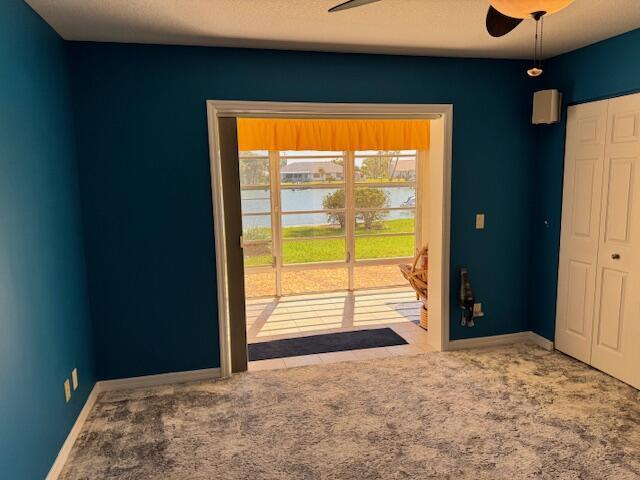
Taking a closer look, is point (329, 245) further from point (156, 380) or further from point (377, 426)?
point (377, 426)

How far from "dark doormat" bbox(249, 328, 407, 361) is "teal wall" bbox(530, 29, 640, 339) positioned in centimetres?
130

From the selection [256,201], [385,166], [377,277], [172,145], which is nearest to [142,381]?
[172,145]

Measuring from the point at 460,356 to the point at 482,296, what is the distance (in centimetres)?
56

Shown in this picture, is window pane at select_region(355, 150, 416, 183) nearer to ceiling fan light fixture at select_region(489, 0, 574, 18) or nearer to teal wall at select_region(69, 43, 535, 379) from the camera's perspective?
teal wall at select_region(69, 43, 535, 379)

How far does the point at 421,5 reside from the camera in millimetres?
2453

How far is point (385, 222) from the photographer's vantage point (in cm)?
616

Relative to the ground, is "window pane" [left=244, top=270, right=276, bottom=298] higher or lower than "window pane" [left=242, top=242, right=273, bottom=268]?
lower

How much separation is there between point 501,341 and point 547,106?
2.00 meters

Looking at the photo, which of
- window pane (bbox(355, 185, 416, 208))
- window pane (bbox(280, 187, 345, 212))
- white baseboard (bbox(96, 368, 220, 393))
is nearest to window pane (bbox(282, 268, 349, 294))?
window pane (bbox(280, 187, 345, 212))

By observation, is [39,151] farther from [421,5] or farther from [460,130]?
[460,130]

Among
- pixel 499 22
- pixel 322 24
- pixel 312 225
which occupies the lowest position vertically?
pixel 312 225

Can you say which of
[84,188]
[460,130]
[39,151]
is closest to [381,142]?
[460,130]

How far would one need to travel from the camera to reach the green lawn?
582 cm

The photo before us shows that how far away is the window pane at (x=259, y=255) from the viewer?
580 centimetres
